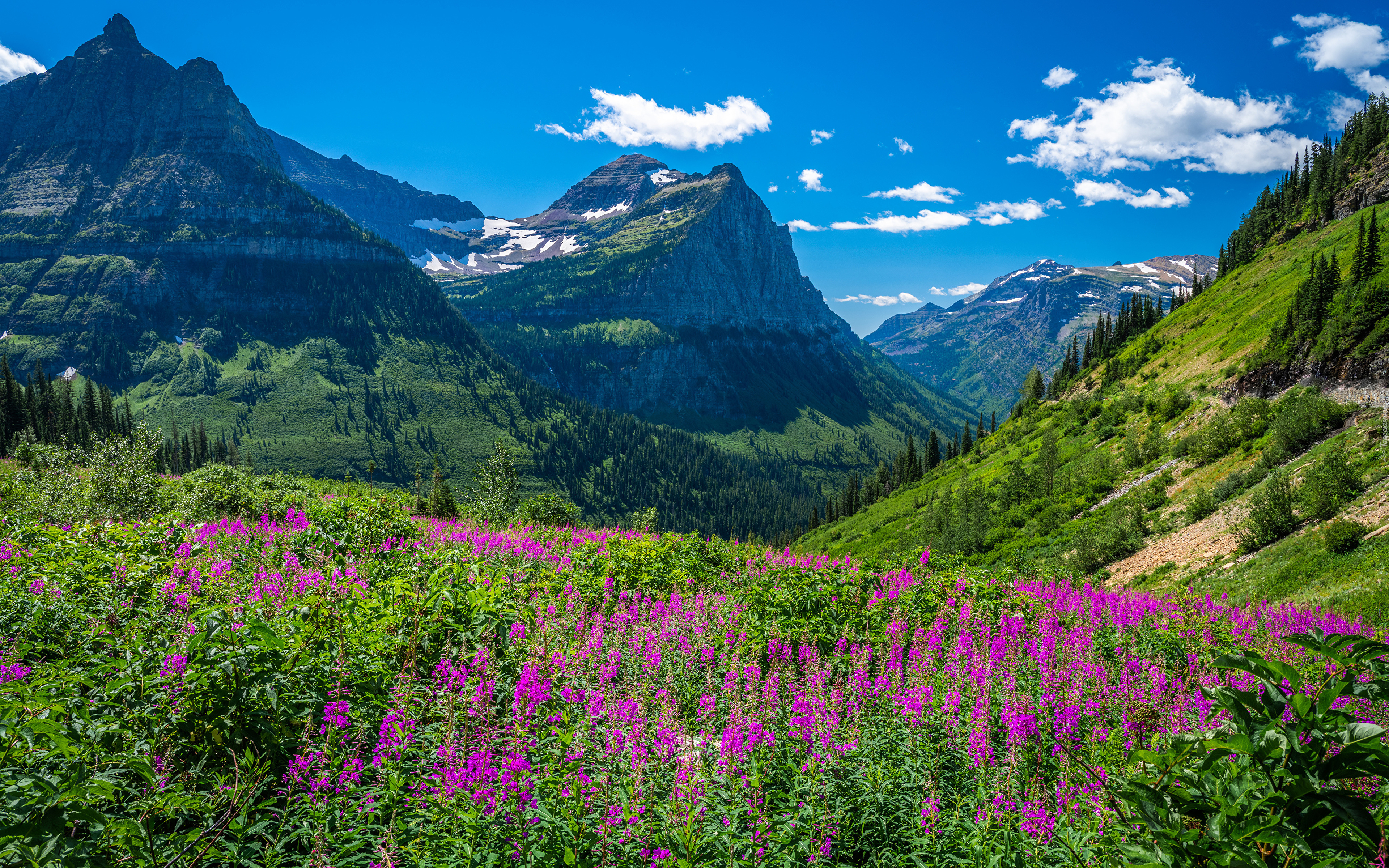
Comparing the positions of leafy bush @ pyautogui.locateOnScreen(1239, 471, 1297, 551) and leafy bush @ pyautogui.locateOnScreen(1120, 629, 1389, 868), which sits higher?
leafy bush @ pyautogui.locateOnScreen(1120, 629, 1389, 868)

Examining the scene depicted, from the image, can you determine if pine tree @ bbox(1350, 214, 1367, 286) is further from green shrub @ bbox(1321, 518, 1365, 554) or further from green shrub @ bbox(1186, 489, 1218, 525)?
green shrub @ bbox(1321, 518, 1365, 554)

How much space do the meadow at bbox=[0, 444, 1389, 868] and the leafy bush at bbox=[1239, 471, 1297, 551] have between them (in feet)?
51.3

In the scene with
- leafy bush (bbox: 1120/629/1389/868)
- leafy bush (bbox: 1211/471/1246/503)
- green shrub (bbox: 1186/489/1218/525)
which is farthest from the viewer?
green shrub (bbox: 1186/489/1218/525)

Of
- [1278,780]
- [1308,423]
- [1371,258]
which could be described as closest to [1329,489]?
[1308,423]

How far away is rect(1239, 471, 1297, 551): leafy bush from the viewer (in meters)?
22.2

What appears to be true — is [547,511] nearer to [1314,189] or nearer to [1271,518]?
[1271,518]

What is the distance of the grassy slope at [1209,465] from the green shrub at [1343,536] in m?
0.32

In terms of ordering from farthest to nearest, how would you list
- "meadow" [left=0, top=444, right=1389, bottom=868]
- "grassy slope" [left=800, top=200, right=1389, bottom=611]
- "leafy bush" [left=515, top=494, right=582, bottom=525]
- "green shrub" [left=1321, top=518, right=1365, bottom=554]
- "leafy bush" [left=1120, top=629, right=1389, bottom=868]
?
"leafy bush" [left=515, top=494, right=582, bottom=525]
"green shrub" [left=1321, top=518, right=1365, bottom=554]
"grassy slope" [left=800, top=200, right=1389, bottom=611]
"meadow" [left=0, top=444, right=1389, bottom=868]
"leafy bush" [left=1120, top=629, right=1389, bottom=868]

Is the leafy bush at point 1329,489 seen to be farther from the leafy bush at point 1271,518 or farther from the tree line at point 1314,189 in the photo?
the tree line at point 1314,189

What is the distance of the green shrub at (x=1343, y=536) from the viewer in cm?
1858

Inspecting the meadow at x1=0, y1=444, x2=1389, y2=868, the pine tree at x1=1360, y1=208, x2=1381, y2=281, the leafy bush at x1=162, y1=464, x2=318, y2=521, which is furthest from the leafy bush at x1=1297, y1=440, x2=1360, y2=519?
the leafy bush at x1=162, y1=464, x2=318, y2=521

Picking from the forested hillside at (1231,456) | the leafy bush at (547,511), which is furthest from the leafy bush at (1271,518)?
the leafy bush at (547,511)

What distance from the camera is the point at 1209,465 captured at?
34.0 m

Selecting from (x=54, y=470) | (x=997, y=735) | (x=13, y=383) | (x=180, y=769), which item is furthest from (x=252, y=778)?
(x=13, y=383)
